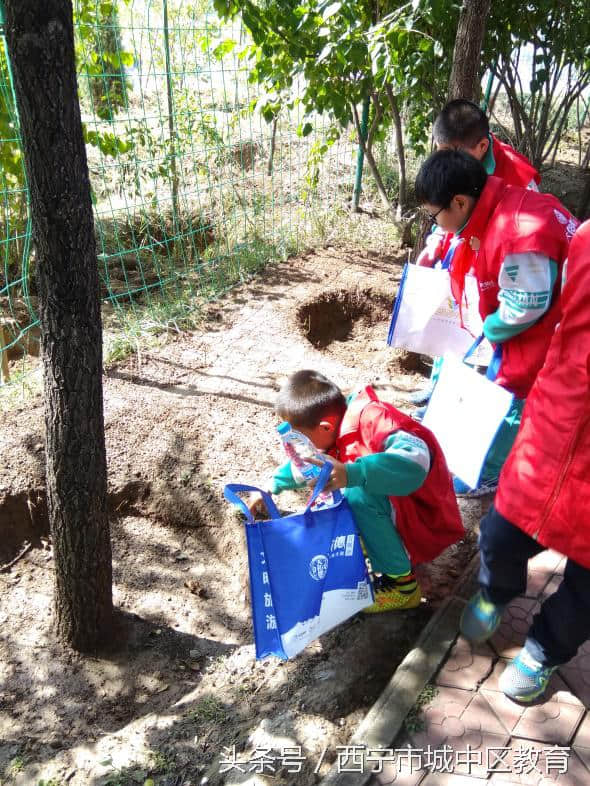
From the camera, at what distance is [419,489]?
2.32 meters

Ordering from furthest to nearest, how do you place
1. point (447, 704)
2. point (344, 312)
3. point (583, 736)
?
point (344, 312)
point (447, 704)
point (583, 736)

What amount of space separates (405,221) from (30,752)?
5268 millimetres

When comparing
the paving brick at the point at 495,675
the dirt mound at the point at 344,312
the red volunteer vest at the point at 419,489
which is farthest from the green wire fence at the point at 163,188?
the paving brick at the point at 495,675

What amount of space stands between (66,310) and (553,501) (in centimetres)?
147

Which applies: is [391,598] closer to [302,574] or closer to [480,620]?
[480,620]

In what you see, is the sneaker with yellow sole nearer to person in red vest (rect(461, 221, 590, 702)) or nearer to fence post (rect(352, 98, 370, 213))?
person in red vest (rect(461, 221, 590, 702))

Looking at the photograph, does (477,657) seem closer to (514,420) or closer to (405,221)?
(514,420)

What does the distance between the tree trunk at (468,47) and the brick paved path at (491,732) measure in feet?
9.44

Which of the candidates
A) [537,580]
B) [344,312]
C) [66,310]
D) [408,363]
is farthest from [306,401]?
[344,312]

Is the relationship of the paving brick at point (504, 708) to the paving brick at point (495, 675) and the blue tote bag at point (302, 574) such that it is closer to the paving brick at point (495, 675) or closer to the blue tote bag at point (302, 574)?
the paving brick at point (495, 675)

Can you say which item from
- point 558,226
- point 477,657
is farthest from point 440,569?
point 558,226

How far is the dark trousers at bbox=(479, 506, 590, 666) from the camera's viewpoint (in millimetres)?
1858

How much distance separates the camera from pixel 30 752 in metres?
2.30

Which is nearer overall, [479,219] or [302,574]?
[302,574]
